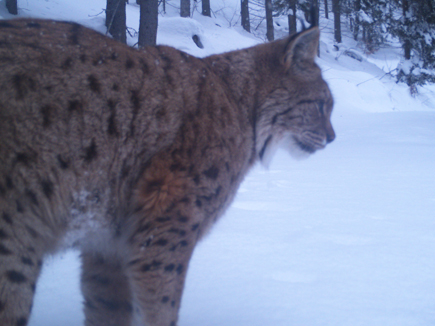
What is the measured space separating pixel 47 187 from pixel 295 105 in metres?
1.92

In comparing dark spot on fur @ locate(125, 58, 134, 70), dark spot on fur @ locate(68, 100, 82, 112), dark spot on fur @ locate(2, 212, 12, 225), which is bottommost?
dark spot on fur @ locate(2, 212, 12, 225)

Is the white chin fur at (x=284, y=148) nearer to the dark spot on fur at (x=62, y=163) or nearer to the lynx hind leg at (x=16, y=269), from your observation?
the dark spot on fur at (x=62, y=163)

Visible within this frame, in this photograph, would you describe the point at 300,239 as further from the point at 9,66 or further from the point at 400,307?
the point at 9,66

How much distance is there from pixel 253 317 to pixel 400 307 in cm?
89

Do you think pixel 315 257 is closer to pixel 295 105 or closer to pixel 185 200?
pixel 295 105

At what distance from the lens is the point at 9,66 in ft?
5.97

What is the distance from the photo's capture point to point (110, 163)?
6.68ft

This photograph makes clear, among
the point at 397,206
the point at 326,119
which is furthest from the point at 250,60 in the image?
the point at 397,206

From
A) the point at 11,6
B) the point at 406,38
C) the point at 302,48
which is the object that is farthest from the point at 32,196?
the point at 406,38

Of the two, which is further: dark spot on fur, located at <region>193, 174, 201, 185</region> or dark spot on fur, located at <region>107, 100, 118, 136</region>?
dark spot on fur, located at <region>193, 174, 201, 185</region>

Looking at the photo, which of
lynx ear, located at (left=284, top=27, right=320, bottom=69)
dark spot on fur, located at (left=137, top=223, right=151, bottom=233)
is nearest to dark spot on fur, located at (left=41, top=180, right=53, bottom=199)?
dark spot on fur, located at (left=137, top=223, right=151, bottom=233)

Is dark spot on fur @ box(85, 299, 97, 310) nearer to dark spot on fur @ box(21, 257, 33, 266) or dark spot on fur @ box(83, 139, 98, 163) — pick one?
dark spot on fur @ box(21, 257, 33, 266)

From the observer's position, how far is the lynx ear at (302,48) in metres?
2.85

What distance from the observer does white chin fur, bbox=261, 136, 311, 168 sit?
3.07 meters
